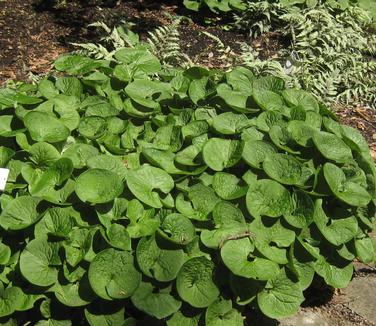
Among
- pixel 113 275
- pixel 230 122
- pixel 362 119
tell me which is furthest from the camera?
pixel 362 119

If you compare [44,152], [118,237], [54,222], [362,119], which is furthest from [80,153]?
[362,119]

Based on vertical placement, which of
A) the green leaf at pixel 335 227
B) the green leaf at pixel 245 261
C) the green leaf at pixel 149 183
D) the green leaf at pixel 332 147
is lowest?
the green leaf at pixel 245 261

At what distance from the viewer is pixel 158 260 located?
2.49 meters

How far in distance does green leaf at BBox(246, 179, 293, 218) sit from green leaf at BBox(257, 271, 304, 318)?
270 mm

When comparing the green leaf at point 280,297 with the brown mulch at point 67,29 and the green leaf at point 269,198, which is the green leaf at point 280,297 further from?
the brown mulch at point 67,29

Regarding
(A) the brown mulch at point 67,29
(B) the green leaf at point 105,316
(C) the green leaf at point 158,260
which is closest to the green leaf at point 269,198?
(C) the green leaf at point 158,260

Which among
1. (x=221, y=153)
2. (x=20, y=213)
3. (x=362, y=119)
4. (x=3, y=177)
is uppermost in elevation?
(x=221, y=153)

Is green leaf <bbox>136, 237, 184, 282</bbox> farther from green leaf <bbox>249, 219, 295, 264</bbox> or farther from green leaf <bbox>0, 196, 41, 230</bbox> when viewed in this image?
green leaf <bbox>0, 196, 41, 230</bbox>

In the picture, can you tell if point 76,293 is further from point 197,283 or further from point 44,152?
point 44,152

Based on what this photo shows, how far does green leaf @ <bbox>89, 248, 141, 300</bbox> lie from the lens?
2.44m

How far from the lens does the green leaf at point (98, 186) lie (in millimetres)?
2543

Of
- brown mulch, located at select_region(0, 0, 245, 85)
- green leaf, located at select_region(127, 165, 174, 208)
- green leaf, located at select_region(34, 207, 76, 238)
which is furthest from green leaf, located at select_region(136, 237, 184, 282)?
brown mulch, located at select_region(0, 0, 245, 85)

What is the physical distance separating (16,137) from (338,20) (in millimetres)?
3929

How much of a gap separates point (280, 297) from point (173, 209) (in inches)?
23.1
